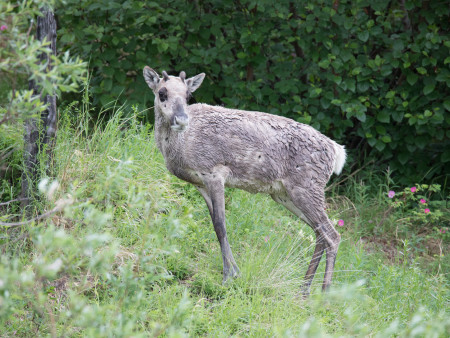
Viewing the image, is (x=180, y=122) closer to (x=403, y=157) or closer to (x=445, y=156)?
(x=403, y=157)

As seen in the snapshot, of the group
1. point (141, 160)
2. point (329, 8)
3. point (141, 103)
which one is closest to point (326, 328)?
point (141, 160)

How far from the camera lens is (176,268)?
511 centimetres

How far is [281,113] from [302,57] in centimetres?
96

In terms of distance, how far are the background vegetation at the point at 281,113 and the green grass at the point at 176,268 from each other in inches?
1.0

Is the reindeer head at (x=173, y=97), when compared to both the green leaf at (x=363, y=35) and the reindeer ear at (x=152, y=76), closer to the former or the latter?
the reindeer ear at (x=152, y=76)

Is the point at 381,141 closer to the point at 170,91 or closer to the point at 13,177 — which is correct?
the point at 170,91

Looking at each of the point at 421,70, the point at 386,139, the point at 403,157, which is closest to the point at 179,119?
the point at 386,139

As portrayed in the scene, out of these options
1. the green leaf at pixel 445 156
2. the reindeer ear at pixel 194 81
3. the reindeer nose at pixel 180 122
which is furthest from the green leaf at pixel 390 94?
the reindeer nose at pixel 180 122

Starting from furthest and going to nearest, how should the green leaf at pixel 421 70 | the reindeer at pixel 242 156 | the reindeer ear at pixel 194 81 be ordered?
the green leaf at pixel 421 70 < the reindeer ear at pixel 194 81 < the reindeer at pixel 242 156

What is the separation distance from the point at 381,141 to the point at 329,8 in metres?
2.08

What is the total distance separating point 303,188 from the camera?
5305mm

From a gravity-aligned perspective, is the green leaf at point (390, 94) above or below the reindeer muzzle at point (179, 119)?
below

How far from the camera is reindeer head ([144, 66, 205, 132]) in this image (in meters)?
4.61

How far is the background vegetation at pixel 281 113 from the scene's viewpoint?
504cm
